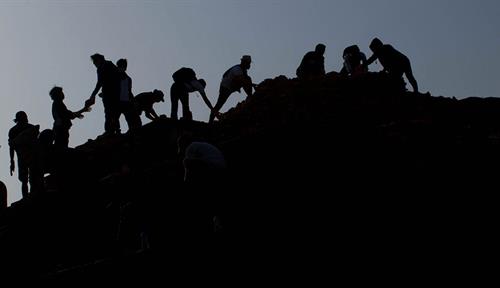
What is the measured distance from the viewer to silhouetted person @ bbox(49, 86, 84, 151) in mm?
18188

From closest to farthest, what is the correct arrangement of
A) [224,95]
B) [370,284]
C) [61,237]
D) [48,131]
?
[370,284] < [61,237] < [48,131] < [224,95]

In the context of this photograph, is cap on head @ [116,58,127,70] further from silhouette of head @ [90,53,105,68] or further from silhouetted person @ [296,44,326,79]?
silhouetted person @ [296,44,326,79]

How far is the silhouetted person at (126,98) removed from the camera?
18.8 metres

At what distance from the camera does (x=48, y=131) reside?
1759 centimetres

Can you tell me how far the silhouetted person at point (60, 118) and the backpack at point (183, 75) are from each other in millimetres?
3057

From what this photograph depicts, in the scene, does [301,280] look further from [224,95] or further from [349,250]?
[224,95]

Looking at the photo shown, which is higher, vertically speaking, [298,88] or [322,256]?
[298,88]

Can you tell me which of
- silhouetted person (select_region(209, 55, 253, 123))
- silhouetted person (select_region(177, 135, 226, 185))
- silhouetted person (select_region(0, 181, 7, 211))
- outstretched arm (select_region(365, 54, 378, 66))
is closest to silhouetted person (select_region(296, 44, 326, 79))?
outstretched arm (select_region(365, 54, 378, 66))

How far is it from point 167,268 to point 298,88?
A: 11315 mm

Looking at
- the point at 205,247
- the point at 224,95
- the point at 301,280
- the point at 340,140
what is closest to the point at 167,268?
the point at 205,247

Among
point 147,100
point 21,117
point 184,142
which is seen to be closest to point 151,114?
point 147,100

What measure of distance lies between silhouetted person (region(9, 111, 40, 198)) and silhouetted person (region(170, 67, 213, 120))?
166 inches

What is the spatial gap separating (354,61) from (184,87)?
533 centimetres

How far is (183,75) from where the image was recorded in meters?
20.4
